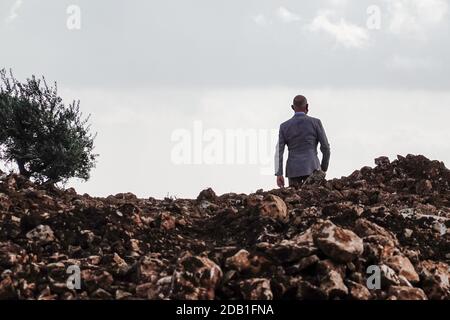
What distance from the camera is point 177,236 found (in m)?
10.8

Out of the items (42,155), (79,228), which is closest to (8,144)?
(42,155)

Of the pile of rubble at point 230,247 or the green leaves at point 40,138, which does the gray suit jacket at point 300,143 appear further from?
the green leaves at point 40,138

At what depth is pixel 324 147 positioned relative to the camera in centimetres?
1586

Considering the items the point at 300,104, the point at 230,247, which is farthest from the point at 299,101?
the point at 230,247

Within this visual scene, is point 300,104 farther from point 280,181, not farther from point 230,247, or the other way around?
point 230,247

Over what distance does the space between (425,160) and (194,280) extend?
11809mm

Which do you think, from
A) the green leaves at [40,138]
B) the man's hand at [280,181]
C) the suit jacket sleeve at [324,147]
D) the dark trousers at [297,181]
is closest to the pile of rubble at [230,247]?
the man's hand at [280,181]

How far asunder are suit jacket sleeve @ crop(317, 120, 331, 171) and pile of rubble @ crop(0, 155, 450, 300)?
1.53 metres

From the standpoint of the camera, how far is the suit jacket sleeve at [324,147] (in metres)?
15.7

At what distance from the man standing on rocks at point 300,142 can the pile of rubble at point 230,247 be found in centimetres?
127

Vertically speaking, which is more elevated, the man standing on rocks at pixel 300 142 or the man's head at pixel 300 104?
the man's head at pixel 300 104

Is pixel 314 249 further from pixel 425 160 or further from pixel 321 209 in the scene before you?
pixel 425 160
